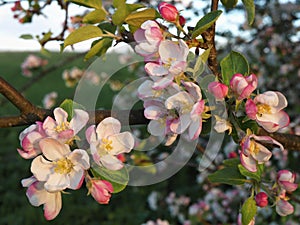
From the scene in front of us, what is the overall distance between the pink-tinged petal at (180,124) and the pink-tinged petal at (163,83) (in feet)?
→ 0.21

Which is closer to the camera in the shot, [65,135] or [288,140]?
[65,135]

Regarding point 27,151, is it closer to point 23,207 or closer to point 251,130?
point 251,130

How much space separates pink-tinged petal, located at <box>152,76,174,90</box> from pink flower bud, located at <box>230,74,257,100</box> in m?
0.11

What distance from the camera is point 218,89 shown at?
830 millimetres

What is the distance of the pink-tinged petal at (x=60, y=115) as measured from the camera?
0.85 metres

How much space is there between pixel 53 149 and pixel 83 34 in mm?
246

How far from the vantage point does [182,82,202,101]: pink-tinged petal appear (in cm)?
82

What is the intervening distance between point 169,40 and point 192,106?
4.8 inches

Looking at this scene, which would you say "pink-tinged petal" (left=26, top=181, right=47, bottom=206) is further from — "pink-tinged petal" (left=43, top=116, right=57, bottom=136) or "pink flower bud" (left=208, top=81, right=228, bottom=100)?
"pink flower bud" (left=208, top=81, right=228, bottom=100)

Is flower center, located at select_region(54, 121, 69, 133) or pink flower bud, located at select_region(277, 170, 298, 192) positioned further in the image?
pink flower bud, located at select_region(277, 170, 298, 192)

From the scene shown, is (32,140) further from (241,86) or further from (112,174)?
(241,86)

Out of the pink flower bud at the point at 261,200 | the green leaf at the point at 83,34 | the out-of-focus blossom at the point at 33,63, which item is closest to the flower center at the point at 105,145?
the green leaf at the point at 83,34

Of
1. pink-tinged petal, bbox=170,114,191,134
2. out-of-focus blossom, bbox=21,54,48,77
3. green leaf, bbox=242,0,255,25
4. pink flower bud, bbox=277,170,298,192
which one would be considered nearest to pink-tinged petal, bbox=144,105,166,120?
pink-tinged petal, bbox=170,114,191,134

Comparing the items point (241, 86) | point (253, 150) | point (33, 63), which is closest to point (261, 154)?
point (253, 150)
